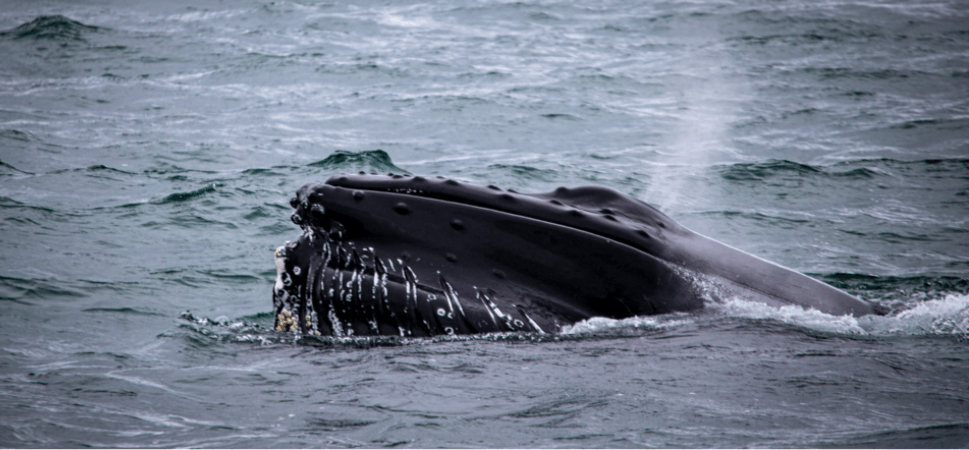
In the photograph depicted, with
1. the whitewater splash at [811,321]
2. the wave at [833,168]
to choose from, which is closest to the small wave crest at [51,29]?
the wave at [833,168]

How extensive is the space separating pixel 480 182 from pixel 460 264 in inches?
296

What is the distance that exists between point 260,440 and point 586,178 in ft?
31.3

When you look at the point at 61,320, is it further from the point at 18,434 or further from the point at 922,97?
the point at 922,97

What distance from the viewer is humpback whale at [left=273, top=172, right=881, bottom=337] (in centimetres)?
492

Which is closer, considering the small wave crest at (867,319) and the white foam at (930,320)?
the small wave crest at (867,319)

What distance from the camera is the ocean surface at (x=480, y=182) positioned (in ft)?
14.1

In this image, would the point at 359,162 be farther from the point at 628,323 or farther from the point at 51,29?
the point at 51,29

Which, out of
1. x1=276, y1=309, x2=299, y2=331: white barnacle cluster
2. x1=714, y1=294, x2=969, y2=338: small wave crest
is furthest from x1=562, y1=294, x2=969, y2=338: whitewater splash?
x1=276, y1=309, x2=299, y2=331: white barnacle cluster

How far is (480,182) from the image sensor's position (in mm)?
12391

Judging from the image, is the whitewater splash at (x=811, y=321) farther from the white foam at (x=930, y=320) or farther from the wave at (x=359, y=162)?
the wave at (x=359, y=162)

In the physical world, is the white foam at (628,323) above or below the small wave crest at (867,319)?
above

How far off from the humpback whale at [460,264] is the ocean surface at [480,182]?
14 centimetres

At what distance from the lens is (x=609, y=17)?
2966 centimetres

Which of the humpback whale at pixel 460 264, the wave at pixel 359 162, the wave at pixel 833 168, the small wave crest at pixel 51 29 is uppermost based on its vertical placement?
the small wave crest at pixel 51 29
